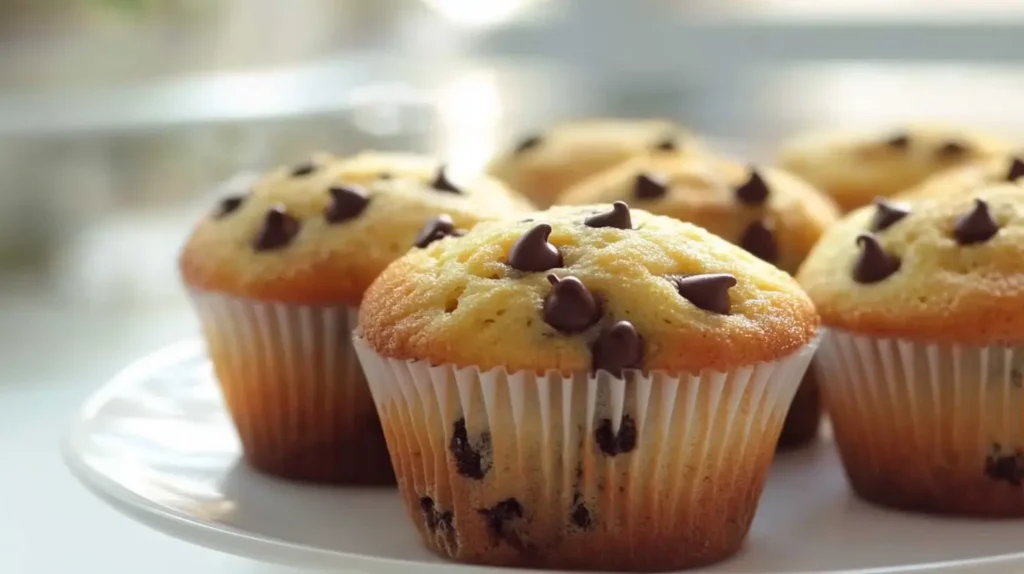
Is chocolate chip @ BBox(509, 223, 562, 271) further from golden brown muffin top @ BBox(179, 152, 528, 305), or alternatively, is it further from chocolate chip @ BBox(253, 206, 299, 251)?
chocolate chip @ BBox(253, 206, 299, 251)

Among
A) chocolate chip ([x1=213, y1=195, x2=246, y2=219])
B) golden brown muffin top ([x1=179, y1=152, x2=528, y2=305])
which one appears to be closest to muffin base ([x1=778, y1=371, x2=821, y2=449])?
golden brown muffin top ([x1=179, y1=152, x2=528, y2=305])

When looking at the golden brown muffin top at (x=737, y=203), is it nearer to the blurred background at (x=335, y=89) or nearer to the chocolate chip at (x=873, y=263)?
the chocolate chip at (x=873, y=263)

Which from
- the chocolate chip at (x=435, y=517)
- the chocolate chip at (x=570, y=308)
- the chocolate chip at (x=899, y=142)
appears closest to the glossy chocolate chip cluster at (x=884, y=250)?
the chocolate chip at (x=570, y=308)

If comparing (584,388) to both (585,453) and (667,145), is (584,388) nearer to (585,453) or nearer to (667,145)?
(585,453)

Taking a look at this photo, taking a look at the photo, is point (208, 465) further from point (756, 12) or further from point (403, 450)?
point (756, 12)

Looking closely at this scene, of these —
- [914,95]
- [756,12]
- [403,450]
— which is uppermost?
[403,450]

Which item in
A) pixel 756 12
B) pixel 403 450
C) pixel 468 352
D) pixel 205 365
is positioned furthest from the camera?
pixel 756 12

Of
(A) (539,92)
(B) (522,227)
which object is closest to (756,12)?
(A) (539,92)
